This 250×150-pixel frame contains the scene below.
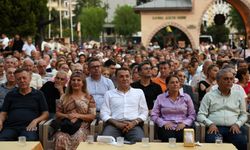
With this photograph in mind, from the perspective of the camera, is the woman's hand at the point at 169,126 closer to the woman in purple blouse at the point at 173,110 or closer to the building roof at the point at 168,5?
the woman in purple blouse at the point at 173,110

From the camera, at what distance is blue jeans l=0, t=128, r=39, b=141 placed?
316 inches

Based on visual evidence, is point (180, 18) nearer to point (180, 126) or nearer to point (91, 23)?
point (180, 126)

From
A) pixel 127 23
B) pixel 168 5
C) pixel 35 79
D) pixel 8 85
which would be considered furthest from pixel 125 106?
pixel 127 23

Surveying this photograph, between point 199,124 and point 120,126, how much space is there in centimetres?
115

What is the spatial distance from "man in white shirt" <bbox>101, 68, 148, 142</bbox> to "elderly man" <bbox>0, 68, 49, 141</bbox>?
3.16ft

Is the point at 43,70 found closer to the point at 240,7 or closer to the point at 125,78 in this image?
the point at 125,78

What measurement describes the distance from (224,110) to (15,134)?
3.07 meters

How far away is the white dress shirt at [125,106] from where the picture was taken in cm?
835

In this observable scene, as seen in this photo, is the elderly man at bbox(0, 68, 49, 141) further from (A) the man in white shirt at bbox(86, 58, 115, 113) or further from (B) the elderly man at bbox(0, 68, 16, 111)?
(A) the man in white shirt at bbox(86, 58, 115, 113)

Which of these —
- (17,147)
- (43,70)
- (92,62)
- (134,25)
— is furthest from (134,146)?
(134,25)

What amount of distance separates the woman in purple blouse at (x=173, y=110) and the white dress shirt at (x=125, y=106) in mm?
214

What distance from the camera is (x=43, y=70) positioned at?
12.0 metres

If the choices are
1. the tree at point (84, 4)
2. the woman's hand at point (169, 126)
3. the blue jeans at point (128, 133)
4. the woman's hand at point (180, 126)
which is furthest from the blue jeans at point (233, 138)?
the tree at point (84, 4)

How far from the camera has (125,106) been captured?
8.38m
